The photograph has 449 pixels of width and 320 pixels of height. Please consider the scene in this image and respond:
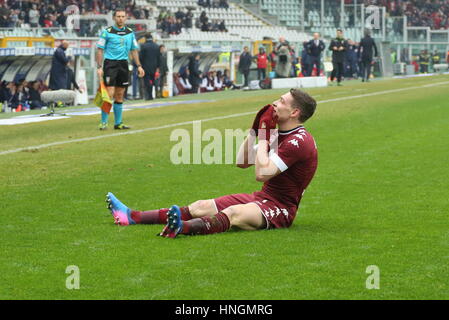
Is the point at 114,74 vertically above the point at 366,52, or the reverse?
the point at 114,74

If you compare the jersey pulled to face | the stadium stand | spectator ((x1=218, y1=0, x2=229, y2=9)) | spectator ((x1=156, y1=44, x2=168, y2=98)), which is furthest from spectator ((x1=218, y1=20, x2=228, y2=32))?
the jersey pulled to face

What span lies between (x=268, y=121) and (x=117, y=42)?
11078 millimetres

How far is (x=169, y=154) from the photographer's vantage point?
595 inches

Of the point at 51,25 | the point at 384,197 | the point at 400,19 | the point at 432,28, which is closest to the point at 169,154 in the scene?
the point at 384,197

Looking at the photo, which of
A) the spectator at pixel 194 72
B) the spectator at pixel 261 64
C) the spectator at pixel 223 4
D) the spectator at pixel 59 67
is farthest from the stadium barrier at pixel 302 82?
the spectator at pixel 223 4

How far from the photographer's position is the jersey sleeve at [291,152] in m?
7.94

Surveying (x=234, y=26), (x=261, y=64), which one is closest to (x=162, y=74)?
(x=261, y=64)

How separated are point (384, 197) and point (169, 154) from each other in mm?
5394

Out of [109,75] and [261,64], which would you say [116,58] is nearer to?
[109,75]

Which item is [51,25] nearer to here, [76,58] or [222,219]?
[76,58]

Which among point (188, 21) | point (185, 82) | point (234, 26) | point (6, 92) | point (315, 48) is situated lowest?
point (185, 82)

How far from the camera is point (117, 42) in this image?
18.3m

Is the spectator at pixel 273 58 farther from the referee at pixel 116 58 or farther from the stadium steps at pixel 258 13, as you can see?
the referee at pixel 116 58

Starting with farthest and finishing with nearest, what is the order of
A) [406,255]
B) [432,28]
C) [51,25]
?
[432,28]
[51,25]
[406,255]
